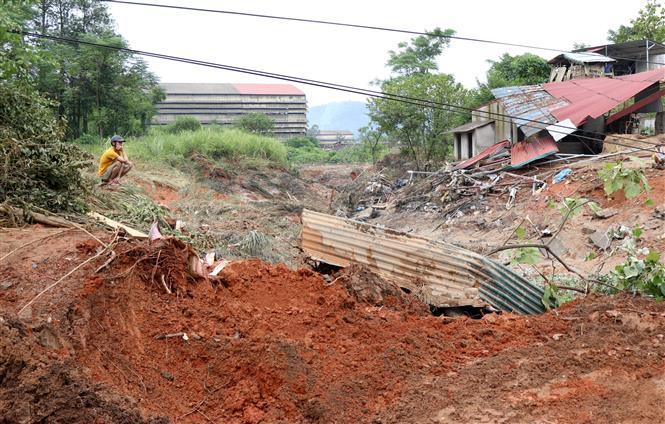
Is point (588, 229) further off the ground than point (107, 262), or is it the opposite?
point (107, 262)

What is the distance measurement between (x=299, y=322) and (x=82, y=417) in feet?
8.22

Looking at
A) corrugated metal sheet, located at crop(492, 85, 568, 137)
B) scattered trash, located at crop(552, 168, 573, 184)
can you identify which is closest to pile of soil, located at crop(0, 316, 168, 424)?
scattered trash, located at crop(552, 168, 573, 184)

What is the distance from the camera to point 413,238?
769 cm

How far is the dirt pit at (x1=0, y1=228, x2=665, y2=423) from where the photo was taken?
3992 millimetres

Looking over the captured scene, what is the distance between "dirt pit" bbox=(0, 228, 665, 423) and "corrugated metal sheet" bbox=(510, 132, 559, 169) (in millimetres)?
14054

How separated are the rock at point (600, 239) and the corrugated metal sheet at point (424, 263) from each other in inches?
248

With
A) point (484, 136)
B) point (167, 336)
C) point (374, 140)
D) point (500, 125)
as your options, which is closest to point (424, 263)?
point (167, 336)

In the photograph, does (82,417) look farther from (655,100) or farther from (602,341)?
(655,100)

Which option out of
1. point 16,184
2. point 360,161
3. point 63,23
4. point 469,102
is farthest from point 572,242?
point 360,161

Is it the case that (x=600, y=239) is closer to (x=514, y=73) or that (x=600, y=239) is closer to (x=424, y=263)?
(x=424, y=263)

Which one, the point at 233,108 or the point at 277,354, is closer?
the point at 277,354

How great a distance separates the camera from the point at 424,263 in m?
7.48

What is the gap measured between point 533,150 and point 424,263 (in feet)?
46.6

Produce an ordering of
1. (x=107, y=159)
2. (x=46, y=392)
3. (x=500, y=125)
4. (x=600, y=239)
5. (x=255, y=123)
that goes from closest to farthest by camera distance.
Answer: (x=46, y=392) → (x=107, y=159) → (x=600, y=239) → (x=500, y=125) → (x=255, y=123)
